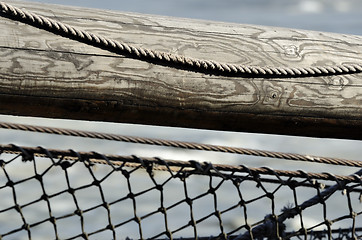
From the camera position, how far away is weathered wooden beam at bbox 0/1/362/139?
1.57 metres

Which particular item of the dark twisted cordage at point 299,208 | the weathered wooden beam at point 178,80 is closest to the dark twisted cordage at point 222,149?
the dark twisted cordage at point 299,208

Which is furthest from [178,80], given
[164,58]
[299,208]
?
[299,208]

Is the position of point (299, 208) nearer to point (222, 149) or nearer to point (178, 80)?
point (222, 149)

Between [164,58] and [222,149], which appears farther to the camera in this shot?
[222,149]

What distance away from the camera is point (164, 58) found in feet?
5.36

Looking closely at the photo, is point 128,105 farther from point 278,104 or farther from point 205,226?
point 205,226

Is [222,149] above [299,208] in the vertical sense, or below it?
above

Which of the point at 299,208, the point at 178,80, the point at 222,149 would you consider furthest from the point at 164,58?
the point at 299,208

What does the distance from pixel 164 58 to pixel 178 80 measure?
0.20 feet

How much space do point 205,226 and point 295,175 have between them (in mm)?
3999

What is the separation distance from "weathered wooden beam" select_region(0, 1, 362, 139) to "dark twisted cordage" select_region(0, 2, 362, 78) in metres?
0.01

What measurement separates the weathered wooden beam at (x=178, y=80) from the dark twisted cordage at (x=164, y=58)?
15mm

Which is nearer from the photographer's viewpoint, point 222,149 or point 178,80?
point 178,80

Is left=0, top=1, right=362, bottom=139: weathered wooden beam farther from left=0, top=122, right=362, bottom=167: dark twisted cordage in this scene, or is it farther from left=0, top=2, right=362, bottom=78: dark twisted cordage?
left=0, top=122, right=362, bottom=167: dark twisted cordage
